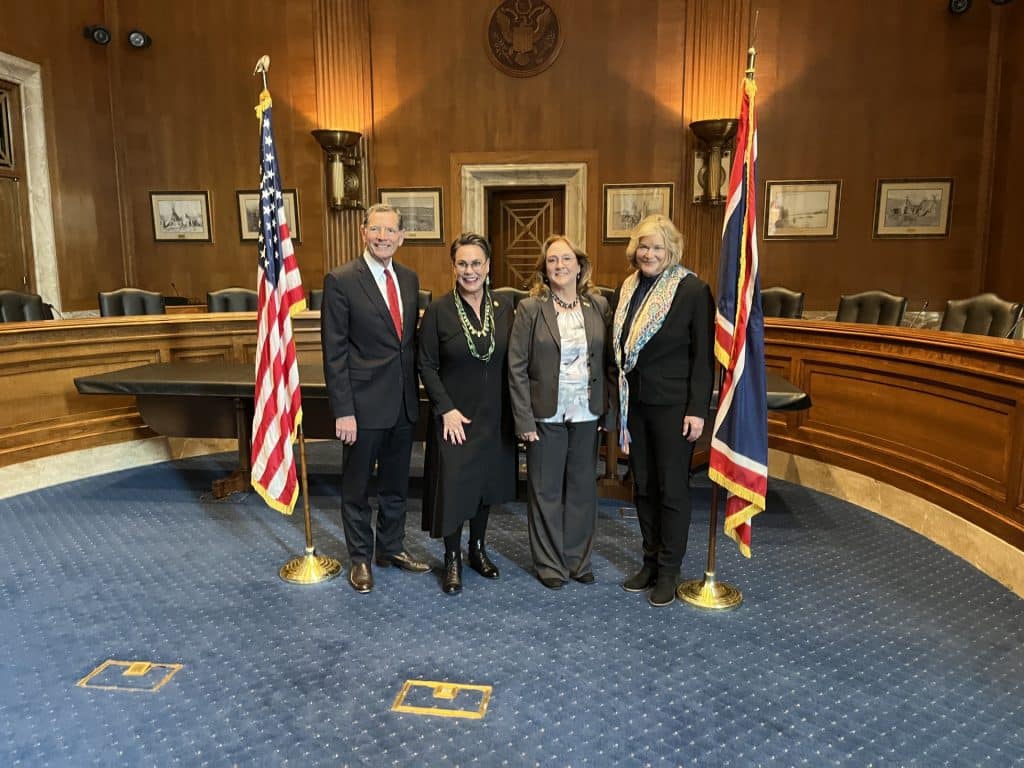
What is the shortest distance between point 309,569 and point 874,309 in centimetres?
459

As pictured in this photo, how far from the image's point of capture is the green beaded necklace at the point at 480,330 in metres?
2.93

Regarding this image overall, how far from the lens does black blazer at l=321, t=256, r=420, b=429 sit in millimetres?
2945

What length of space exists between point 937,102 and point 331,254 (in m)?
6.73

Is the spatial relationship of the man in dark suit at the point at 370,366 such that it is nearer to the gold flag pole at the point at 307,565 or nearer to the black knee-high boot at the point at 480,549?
the gold flag pole at the point at 307,565

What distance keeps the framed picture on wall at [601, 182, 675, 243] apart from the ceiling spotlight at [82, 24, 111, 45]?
19.5 ft

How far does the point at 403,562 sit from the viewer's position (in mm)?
3369

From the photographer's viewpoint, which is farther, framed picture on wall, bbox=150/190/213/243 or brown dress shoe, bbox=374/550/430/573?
framed picture on wall, bbox=150/190/213/243

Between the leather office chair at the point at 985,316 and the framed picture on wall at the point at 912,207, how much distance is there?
9.56ft

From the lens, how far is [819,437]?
459 centimetres

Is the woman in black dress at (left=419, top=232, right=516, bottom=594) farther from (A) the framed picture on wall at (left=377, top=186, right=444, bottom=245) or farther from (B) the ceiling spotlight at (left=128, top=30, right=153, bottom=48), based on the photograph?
(B) the ceiling spotlight at (left=128, top=30, right=153, bottom=48)

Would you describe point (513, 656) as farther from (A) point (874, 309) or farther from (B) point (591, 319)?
(A) point (874, 309)

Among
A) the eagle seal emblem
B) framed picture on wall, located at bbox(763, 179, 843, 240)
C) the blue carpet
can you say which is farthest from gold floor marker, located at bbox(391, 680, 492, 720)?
the eagle seal emblem

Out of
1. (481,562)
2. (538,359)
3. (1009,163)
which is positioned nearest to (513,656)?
(481,562)

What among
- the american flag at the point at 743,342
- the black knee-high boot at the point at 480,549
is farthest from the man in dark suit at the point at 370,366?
the american flag at the point at 743,342
